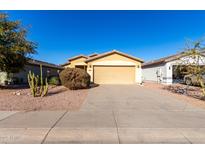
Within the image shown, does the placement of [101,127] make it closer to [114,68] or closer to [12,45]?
[12,45]

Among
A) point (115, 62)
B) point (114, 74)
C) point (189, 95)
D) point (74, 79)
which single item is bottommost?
point (189, 95)

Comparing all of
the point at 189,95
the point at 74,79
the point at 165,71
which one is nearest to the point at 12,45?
the point at 74,79

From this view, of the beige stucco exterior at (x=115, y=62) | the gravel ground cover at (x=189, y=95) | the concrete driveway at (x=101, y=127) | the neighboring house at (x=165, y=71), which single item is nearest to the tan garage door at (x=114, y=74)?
the beige stucco exterior at (x=115, y=62)

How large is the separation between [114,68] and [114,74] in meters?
0.81

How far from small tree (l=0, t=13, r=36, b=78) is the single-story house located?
956 cm

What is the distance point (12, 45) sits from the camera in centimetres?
1641

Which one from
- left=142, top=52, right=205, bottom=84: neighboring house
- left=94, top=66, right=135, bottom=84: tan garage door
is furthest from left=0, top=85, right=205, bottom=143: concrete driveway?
left=94, top=66, right=135, bottom=84: tan garage door

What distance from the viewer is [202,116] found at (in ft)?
25.3

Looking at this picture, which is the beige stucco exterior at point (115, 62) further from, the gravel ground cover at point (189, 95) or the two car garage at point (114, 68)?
the gravel ground cover at point (189, 95)

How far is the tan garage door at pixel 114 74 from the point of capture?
82.8 feet
